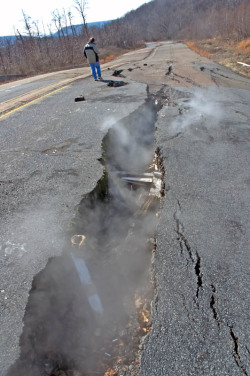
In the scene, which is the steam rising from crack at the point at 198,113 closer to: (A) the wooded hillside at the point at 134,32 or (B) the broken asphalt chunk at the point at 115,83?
(B) the broken asphalt chunk at the point at 115,83

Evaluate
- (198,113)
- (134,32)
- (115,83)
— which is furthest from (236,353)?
(134,32)

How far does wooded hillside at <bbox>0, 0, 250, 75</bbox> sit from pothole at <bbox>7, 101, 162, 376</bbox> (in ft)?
62.5

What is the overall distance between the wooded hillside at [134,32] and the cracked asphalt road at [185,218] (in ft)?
56.0

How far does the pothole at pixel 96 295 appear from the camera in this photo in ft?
6.24

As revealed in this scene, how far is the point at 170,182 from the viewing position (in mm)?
3492

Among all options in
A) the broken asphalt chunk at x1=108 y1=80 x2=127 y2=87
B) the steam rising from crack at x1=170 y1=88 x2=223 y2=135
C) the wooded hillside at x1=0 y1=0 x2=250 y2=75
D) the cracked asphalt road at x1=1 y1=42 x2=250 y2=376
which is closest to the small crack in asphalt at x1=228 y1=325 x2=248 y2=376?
the cracked asphalt road at x1=1 y1=42 x2=250 y2=376

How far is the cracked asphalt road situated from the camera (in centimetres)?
167

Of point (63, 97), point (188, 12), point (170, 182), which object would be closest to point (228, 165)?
point (170, 182)

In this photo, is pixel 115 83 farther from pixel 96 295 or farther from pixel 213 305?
pixel 213 305

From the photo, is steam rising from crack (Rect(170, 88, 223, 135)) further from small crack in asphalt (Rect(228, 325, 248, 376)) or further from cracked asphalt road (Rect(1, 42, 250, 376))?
small crack in asphalt (Rect(228, 325, 248, 376))

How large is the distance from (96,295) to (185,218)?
1.22m

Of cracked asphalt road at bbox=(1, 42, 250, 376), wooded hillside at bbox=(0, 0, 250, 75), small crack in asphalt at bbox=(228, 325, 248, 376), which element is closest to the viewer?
small crack in asphalt at bbox=(228, 325, 248, 376)

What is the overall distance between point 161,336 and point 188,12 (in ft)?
308

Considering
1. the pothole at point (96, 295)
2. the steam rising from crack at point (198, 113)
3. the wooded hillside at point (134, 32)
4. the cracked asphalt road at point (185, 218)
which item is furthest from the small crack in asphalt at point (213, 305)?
the wooded hillside at point (134, 32)
